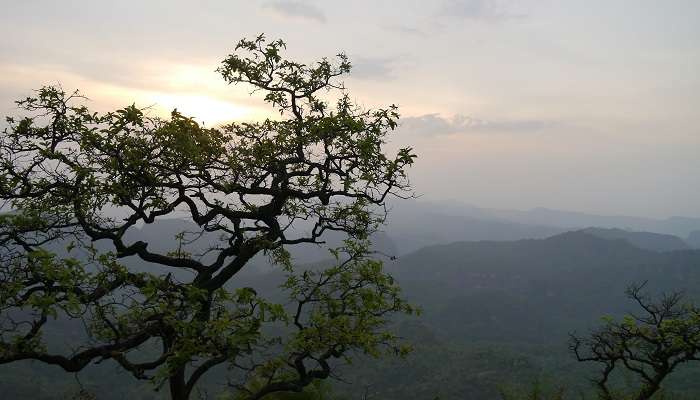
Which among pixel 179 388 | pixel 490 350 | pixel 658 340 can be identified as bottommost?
pixel 490 350

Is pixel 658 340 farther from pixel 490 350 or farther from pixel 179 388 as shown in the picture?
pixel 490 350

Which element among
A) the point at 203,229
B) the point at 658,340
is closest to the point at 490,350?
the point at 658,340

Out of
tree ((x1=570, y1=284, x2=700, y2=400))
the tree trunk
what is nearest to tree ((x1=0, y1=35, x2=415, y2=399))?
the tree trunk

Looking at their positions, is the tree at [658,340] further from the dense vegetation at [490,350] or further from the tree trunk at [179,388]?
the tree trunk at [179,388]

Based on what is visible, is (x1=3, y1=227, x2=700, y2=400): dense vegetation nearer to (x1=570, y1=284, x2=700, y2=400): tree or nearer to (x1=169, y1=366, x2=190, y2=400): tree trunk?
(x1=169, y1=366, x2=190, y2=400): tree trunk

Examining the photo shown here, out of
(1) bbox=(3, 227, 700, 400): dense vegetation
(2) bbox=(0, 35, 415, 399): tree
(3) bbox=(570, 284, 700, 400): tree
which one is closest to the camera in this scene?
(2) bbox=(0, 35, 415, 399): tree

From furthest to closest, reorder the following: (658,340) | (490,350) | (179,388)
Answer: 1. (490,350)
2. (658,340)
3. (179,388)

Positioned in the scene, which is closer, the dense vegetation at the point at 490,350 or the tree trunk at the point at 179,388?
the tree trunk at the point at 179,388

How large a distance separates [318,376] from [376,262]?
2.41 meters

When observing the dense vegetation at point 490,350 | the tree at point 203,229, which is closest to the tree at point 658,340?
the dense vegetation at point 490,350

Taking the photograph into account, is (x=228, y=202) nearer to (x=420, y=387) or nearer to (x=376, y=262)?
(x=376, y=262)

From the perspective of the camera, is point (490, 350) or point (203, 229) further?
point (490, 350)

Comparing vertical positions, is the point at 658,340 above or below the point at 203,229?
below

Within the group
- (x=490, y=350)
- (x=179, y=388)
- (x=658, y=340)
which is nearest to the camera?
A: (x=179, y=388)
